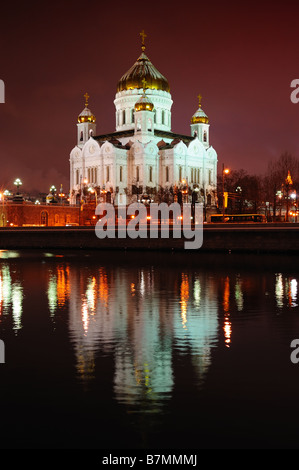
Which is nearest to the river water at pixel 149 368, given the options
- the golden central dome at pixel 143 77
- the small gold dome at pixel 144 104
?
the small gold dome at pixel 144 104

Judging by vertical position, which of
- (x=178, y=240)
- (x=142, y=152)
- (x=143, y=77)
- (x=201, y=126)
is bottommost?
(x=178, y=240)

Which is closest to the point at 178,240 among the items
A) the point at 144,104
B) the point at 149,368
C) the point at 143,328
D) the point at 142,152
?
the point at 143,328

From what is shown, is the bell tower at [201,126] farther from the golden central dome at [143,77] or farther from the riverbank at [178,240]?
the riverbank at [178,240]

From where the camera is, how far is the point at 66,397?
6871mm

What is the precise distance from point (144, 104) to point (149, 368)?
232ft

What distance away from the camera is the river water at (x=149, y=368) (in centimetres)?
593

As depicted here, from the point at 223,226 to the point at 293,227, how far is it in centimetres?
561

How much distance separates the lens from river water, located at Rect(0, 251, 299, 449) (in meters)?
5.93

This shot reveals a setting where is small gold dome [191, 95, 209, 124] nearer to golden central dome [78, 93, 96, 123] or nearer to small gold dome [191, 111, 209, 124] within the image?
small gold dome [191, 111, 209, 124]

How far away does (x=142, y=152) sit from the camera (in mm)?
76750

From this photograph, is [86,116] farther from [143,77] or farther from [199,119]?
[199,119]

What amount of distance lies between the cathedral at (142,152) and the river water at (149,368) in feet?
192

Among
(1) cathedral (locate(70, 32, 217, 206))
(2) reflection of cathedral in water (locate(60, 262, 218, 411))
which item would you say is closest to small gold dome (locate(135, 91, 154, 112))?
(1) cathedral (locate(70, 32, 217, 206))
